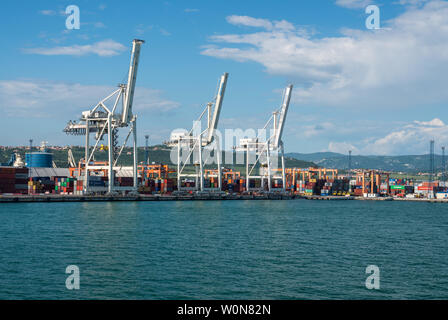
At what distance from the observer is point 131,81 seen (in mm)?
A: 84062

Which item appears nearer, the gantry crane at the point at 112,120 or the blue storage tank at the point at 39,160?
the gantry crane at the point at 112,120

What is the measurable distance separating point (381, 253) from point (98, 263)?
17.1 m

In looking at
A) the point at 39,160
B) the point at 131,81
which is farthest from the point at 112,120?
the point at 39,160

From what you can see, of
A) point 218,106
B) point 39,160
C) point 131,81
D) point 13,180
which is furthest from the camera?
point 39,160

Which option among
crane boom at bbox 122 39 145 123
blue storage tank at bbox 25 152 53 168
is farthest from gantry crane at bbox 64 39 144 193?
blue storage tank at bbox 25 152 53 168

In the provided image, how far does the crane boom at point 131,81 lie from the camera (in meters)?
81.9

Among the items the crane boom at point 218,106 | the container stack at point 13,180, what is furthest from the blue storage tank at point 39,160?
the crane boom at point 218,106

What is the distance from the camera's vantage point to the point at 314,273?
24.4 m

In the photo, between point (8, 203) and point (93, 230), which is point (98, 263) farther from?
point (8, 203)

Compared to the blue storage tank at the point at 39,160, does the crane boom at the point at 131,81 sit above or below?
above

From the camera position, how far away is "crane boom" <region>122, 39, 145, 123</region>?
81938 millimetres

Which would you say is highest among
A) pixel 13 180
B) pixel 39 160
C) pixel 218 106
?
pixel 218 106

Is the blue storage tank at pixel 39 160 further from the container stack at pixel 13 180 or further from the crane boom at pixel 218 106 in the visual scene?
the crane boom at pixel 218 106

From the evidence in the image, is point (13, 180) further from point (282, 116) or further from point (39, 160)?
point (282, 116)
